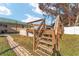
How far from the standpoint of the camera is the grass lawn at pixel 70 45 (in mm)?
3949

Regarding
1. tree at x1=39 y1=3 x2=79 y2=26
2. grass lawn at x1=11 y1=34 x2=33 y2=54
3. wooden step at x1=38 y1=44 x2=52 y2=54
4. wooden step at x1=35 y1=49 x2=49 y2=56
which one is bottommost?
wooden step at x1=35 y1=49 x2=49 y2=56

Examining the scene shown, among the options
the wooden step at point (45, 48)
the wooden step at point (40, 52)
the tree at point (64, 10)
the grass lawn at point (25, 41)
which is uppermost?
the tree at point (64, 10)

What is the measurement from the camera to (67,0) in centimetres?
393

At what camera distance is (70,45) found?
3.99 metres

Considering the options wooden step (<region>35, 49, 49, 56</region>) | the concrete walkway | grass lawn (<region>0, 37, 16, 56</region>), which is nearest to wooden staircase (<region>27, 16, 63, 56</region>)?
wooden step (<region>35, 49, 49, 56</region>)

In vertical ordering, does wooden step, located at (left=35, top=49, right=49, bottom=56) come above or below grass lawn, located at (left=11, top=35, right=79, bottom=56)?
below

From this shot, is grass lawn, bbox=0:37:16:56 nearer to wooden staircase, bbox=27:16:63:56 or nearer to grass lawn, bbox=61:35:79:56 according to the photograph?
wooden staircase, bbox=27:16:63:56

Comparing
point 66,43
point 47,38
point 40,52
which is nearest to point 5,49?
point 40,52

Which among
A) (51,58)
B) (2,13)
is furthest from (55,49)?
(2,13)

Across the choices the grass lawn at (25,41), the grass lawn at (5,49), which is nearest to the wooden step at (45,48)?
the grass lawn at (25,41)

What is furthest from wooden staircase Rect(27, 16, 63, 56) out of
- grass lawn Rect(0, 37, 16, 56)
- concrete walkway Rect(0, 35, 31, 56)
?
grass lawn Rect(0, 37, 16, 56)

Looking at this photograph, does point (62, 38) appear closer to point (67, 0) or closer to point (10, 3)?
point (67, 0)

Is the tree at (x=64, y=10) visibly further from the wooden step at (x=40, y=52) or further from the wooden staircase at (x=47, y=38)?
the wooden step at (x=40, y=52)

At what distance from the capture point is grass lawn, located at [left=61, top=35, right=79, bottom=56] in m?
3.95
